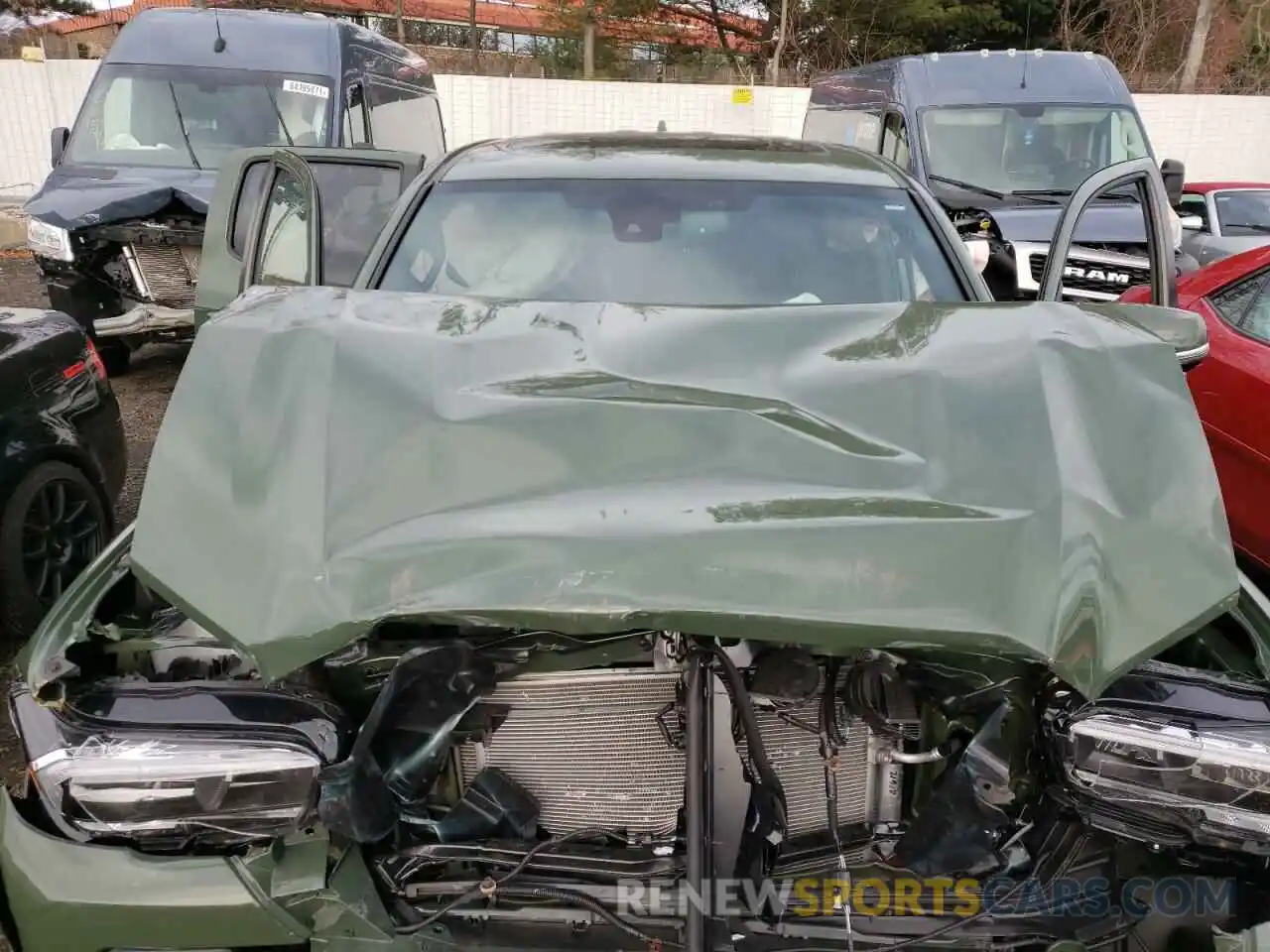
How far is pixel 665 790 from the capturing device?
195 centimetres

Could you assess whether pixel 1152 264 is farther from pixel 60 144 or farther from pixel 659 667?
pixel 60 144

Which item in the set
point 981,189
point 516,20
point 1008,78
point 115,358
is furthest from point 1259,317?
point 516,20

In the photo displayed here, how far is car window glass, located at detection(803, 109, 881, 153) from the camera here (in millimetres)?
8656

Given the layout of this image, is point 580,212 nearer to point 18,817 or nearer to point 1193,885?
point 18,817

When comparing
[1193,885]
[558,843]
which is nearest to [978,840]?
[1193,885]

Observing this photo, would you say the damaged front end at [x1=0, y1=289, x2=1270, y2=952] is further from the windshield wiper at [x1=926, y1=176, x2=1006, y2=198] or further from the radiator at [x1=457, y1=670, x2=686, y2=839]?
the windshield wiper at [x1=926, y1=176, x2=1006, y2=198]

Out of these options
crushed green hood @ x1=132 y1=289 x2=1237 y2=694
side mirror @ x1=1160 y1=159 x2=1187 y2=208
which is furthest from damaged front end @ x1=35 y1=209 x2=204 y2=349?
side mirror @ x1=1160 y1=159 x2=1187 y2=208

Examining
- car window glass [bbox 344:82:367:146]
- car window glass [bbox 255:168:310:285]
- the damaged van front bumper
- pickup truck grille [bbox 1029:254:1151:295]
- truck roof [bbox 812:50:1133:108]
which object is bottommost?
the damaged van front bumper

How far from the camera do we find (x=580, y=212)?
2.94 m

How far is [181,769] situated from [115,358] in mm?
6567

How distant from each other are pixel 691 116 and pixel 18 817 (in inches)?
625

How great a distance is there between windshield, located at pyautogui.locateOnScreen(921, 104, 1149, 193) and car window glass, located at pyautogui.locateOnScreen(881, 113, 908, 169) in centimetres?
17

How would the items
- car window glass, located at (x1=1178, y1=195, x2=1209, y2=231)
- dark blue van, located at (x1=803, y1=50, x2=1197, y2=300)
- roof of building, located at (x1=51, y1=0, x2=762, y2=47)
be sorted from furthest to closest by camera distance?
roof of building, located at (x1=51, y1=0, x2=762, y2=47) < car window glass, located at (x1=1178, y1=195, x2=1209, y2=231) < dark blue van, located at (x1=803, y1=50, x2=1197, y2=300)

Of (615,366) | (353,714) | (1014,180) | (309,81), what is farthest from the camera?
(1014,180)
